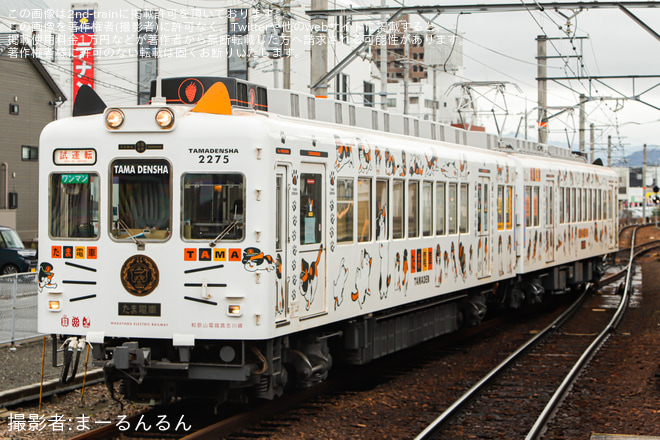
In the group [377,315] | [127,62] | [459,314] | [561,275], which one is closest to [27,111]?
[127,62]

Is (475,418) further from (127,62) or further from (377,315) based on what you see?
(127,62)

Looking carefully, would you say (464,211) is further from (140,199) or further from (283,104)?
(140,199)

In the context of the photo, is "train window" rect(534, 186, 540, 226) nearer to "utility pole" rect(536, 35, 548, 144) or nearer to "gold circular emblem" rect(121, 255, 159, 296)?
"utility pole" rect(536, 35, 548, 144)

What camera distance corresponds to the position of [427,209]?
39.8ft

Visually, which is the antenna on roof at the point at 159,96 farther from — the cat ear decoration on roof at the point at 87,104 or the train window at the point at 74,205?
the train window at the point at 74,205

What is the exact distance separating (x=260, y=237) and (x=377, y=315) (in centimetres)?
344

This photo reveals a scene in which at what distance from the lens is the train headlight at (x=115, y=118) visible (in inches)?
319

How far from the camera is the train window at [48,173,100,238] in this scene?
26.9 feet

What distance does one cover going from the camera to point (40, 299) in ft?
27.4

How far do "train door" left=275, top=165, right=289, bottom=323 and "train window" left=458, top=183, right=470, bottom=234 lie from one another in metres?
5.52

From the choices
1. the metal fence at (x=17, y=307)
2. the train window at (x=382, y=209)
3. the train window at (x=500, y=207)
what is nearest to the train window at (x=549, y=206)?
the train window at (x=500, y=207)

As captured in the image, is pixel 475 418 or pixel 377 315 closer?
pixel 475 418

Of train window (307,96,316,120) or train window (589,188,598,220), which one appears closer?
Answer: train window (307,96,316,120)

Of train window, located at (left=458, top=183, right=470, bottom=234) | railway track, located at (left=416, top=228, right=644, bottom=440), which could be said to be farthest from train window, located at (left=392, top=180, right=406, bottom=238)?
train window, located at (left=458, top=183, right=470, bottom=234)
